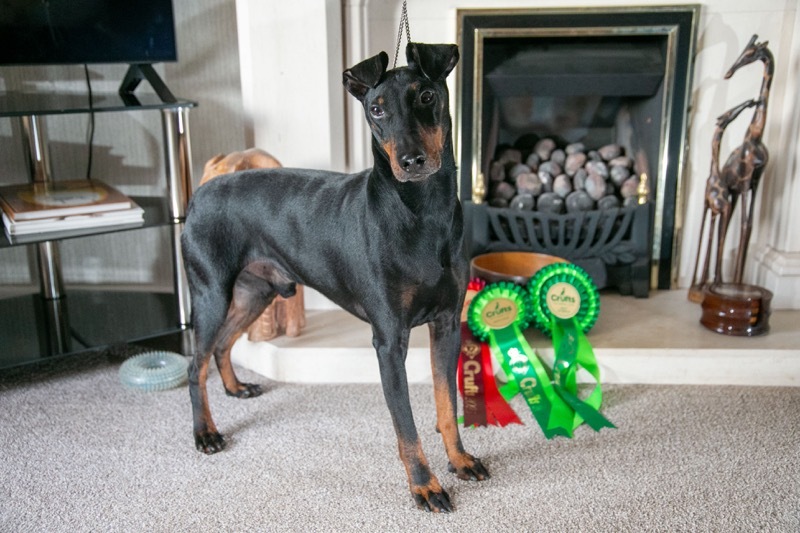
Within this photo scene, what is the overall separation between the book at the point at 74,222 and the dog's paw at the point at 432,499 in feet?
3.91

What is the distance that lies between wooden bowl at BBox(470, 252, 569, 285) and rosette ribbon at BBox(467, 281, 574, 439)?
0.22m

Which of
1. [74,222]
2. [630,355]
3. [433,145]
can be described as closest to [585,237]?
[630,355]

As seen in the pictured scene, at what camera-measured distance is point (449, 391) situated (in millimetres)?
1781

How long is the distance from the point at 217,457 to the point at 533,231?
1.24 metres

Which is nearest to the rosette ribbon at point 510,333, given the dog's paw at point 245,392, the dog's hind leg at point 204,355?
the dog's paw at point 245,392

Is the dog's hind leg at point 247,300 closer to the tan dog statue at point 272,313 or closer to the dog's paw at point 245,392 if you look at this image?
the dog's paw at point 245,392

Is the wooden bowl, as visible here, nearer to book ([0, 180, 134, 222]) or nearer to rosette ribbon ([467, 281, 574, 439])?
rosette ribbon ([467, 281, 574, 439])

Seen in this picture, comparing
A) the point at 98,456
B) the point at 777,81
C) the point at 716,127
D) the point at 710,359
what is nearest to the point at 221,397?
the point at 98,456

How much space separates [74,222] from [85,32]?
53 centimetres

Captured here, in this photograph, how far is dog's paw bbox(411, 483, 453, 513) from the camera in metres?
1.67

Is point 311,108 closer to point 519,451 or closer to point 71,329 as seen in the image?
point 71,329

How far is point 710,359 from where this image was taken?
2236 mm

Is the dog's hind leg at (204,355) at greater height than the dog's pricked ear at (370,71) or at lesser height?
lesser

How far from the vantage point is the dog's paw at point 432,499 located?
5.48ft
